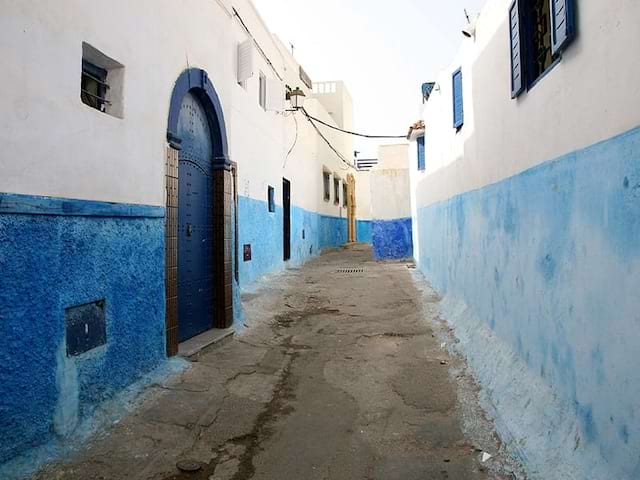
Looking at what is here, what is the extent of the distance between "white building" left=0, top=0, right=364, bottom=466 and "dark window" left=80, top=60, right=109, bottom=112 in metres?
0.01

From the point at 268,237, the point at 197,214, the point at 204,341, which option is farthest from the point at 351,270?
the point at 204,341

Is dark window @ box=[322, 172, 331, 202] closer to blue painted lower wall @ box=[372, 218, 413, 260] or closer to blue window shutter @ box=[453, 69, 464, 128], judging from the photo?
blue painted lower wall @ box=[372, 218, 413, 260]

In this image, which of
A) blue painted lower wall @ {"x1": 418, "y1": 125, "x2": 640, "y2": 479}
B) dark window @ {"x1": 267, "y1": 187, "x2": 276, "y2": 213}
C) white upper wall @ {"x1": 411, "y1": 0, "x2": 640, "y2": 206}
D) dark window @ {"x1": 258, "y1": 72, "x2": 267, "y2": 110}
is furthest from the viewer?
dark window @ {"x1": 267, "y1": 187, "x2": 276, "y2": 213}

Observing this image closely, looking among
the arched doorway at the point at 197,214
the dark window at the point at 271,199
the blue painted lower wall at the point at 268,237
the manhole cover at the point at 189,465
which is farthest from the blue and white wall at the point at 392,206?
the manhole cover at the point at 189,465

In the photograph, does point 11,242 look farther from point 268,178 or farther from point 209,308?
point 268,178

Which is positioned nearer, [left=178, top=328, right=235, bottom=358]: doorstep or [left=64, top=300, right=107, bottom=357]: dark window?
[left=64, top=300, right=107, bottom=357]: dark window

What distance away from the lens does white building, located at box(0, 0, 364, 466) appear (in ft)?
9.43

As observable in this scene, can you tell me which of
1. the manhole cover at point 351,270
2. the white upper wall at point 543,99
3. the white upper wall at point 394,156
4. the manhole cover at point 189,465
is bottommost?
the manhole cover at point 189,465

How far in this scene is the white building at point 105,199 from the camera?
287 cm

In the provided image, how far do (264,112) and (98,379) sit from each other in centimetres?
819

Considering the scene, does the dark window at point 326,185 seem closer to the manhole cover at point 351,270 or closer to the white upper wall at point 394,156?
the white upper wall at point 394,156

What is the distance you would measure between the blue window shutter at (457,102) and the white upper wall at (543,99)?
0.15m

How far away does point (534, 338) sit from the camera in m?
3.60

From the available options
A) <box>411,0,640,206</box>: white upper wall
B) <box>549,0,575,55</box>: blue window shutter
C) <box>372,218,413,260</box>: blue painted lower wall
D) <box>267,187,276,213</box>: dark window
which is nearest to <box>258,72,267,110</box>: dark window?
<box>267,187,276,213</box>: dark window
